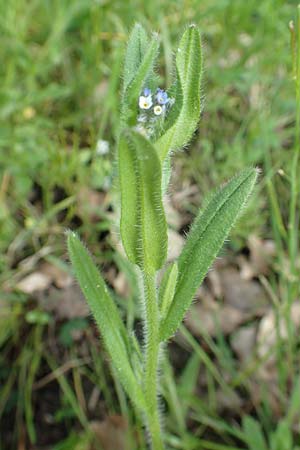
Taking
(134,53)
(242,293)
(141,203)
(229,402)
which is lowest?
(229,402)

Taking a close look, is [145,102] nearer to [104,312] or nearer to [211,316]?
[104,312]

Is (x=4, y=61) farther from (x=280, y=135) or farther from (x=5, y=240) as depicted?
(x=280, y=135)

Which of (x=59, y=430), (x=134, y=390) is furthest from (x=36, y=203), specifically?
(x=134, y=390)

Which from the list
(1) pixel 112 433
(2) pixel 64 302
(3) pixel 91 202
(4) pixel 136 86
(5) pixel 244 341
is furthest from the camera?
(3) pixel 91 202

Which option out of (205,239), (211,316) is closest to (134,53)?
(205,239)

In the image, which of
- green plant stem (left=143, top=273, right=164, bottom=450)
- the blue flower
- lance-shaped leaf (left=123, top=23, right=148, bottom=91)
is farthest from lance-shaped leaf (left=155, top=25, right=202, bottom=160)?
green plant stem (left=143, top=273, right=164, bottom=450)

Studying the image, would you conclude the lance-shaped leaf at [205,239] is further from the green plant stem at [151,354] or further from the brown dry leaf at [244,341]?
the brown dry leaf at [244,341]

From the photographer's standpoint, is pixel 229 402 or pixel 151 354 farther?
pixel 229 402
